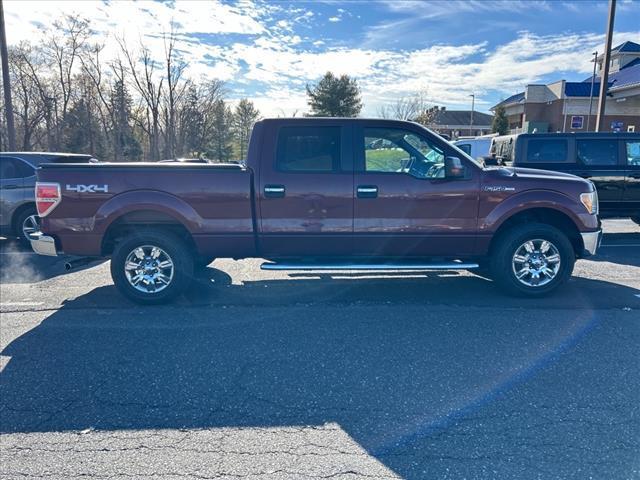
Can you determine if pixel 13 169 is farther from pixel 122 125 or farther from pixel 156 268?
pixel 122 125

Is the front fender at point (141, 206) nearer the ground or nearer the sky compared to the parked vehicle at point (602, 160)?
nearer the ground

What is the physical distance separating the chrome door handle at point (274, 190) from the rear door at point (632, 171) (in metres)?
7.38

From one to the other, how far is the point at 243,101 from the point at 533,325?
59.1m

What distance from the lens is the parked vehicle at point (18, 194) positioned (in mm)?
7844

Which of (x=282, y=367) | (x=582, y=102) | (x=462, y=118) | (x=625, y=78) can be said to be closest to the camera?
(x=282, y=367)

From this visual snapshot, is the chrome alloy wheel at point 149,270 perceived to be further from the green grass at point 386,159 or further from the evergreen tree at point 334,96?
the evergreen tree at point 334,96

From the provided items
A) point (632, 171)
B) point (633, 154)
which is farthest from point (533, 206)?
point (633, 154)

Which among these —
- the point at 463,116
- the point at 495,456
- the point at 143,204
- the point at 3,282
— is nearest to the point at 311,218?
the point at 143,204

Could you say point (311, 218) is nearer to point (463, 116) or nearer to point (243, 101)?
point (243, 101)

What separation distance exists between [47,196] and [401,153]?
409cm

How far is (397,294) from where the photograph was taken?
5379 millimetres

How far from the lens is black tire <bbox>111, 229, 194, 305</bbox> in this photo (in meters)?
4.89

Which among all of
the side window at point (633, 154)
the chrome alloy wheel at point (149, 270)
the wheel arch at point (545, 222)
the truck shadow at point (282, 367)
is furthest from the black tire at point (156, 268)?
the side window at point (633, 154)

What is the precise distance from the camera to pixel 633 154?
8.34m
